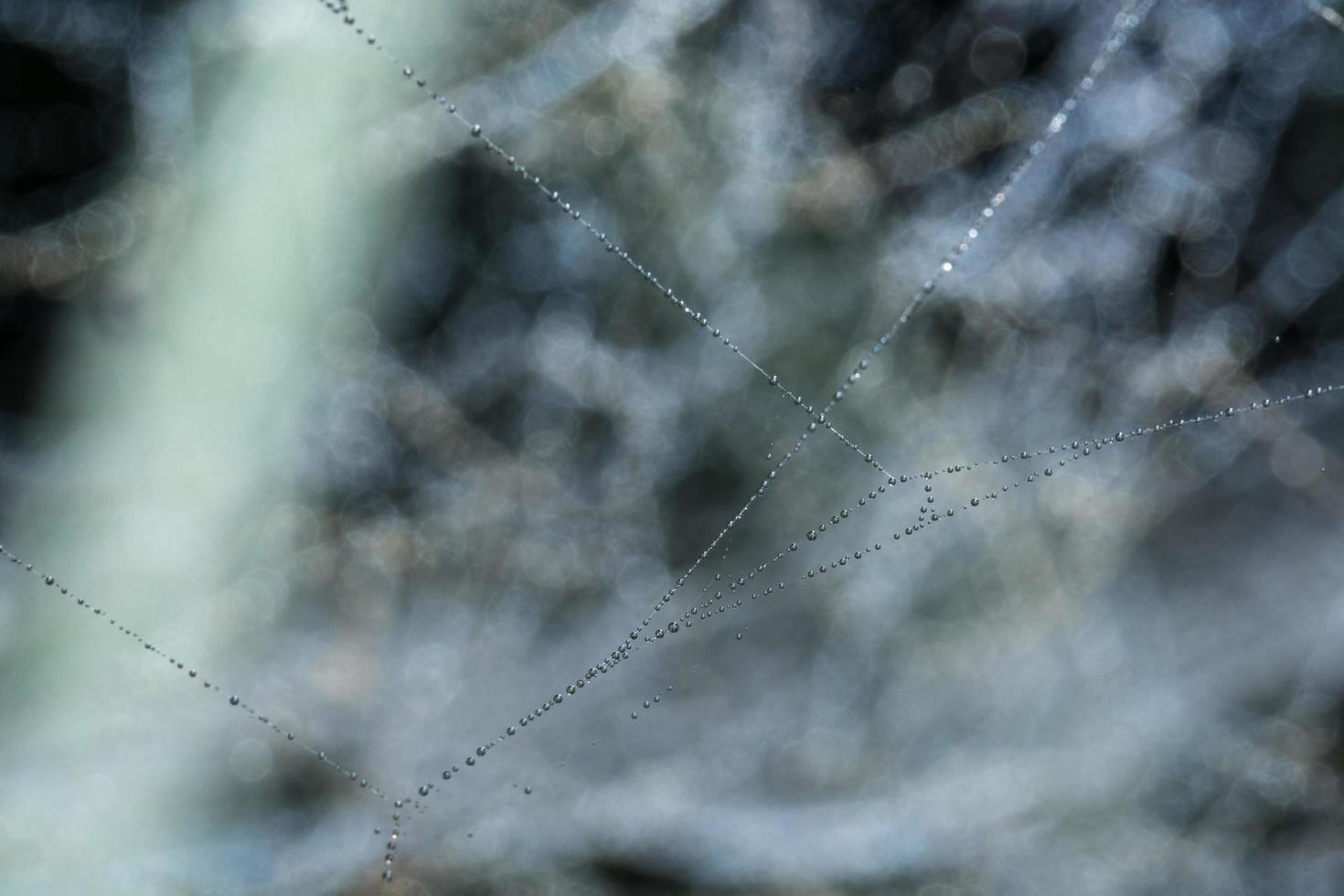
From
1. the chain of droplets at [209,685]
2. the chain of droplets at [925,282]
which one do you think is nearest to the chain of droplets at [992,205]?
the chain of droplets at [925,282]

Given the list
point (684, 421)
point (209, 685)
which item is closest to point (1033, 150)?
point (684, 421)

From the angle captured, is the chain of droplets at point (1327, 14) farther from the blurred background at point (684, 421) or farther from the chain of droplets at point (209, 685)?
the chain of droplets at point (209, 685)

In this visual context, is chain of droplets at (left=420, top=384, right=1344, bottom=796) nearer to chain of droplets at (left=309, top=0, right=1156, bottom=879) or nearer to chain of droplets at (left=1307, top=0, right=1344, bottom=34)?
chain of droplets at (left=309, top=0, right=1156, bottom=879)

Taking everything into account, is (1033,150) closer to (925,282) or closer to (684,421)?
(925,282)

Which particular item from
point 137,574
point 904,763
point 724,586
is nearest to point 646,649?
point 724,586

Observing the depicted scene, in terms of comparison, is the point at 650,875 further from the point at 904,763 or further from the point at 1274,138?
the point at 1274,138

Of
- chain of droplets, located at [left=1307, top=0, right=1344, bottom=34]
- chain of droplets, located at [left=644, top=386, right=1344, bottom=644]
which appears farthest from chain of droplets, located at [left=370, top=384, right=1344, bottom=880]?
chain of droplets, located at [left=1307, top=0, right=1344, bottom=34]
